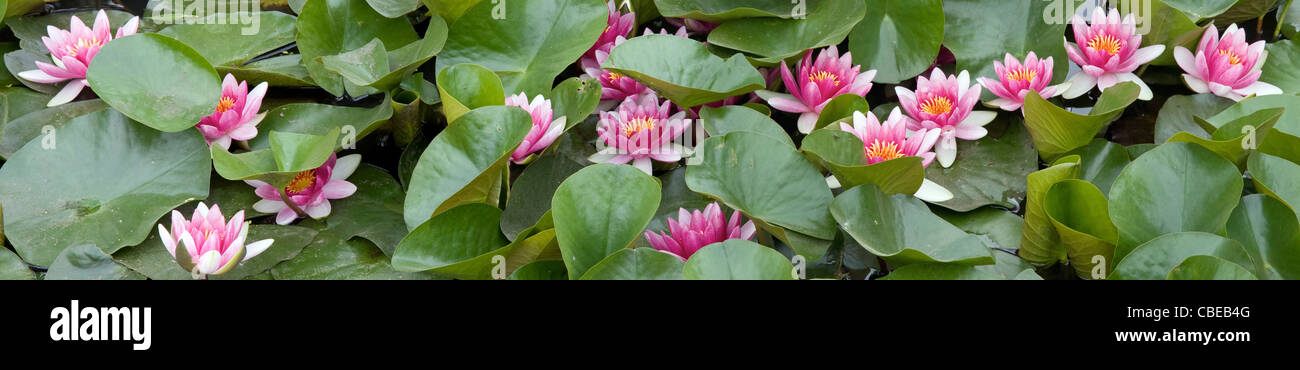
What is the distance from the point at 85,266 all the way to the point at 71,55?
0.61 m

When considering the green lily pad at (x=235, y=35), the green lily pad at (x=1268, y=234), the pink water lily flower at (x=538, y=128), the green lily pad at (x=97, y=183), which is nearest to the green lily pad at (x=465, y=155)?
the pink water lily flower at (x=538, y=128)

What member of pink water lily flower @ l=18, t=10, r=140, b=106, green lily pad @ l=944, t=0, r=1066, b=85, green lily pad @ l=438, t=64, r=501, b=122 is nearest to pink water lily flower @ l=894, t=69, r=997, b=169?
green lily pad @ l=944, t=0, r=1066, b=85

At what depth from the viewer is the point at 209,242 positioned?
4.82ft

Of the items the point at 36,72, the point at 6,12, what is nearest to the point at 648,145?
the point at 36,72

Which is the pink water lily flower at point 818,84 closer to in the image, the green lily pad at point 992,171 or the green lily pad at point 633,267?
the green lily pad at point 992,171

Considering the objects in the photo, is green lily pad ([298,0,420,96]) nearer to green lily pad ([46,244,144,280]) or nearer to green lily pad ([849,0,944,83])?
green lily pad ([46,244,144,280])

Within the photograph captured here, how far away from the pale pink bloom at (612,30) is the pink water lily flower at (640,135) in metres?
0.23

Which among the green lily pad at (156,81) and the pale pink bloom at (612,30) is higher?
the green lily pad at (156,81)

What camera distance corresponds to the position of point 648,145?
1647mm

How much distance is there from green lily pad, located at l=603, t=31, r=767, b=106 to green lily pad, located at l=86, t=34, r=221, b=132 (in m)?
0.71

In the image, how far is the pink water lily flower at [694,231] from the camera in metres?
1.47

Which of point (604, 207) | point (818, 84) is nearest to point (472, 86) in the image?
point (604, 207)
